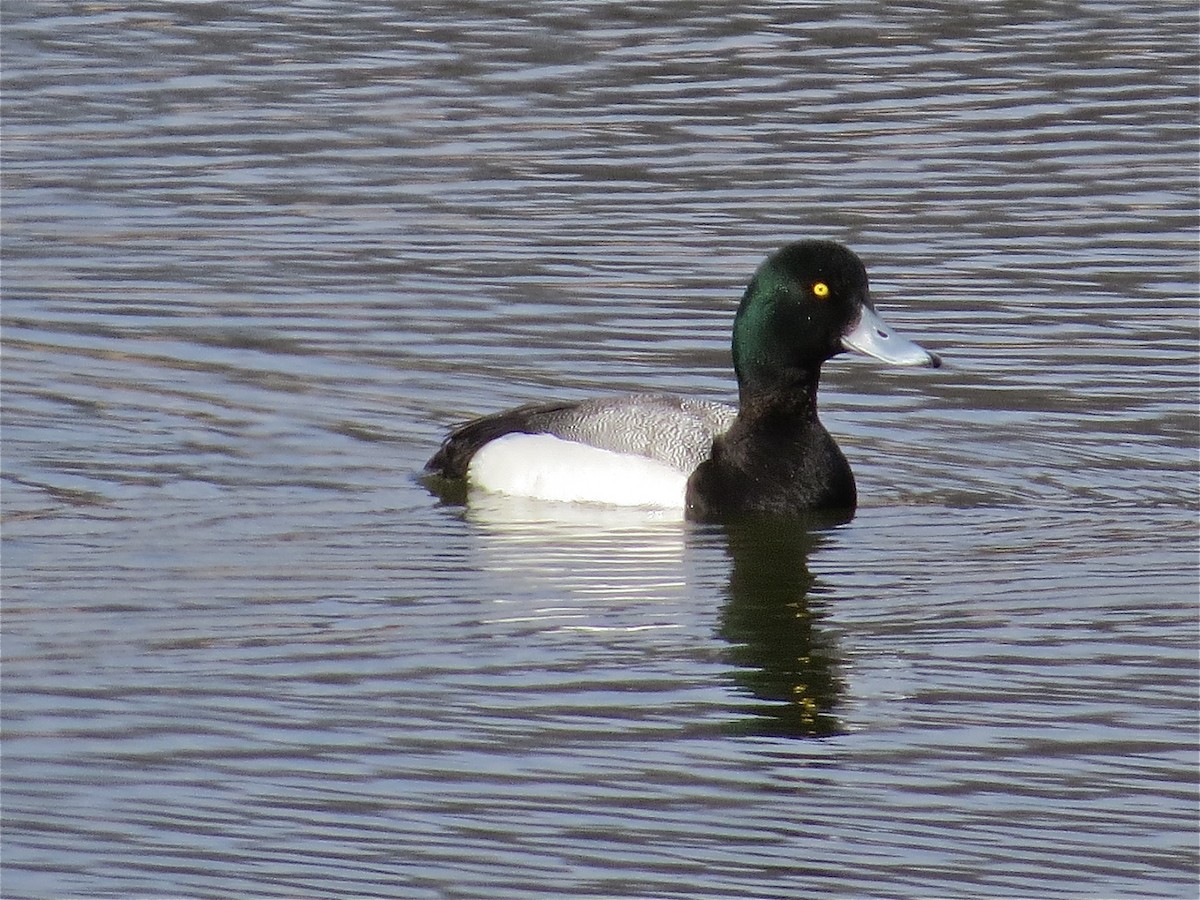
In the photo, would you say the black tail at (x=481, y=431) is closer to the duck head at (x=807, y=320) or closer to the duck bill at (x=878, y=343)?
the duck head at (x=807, y=320)

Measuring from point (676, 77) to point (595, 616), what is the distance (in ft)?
30.5

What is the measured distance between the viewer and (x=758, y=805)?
273 inches

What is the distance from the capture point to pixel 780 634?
8.80 metres

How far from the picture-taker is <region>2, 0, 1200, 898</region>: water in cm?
682

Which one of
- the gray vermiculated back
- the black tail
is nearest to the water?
the black tail

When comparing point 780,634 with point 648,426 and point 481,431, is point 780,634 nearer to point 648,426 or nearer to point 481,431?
point 648,426

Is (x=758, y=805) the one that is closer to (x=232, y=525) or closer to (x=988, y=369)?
(x=232, y=525)

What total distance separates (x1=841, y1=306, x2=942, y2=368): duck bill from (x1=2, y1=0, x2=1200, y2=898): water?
56cm

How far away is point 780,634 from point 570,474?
2.05 meters

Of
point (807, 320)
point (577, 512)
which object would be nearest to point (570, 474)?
point (577, 512)

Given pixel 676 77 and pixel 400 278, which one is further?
pixel 676 77

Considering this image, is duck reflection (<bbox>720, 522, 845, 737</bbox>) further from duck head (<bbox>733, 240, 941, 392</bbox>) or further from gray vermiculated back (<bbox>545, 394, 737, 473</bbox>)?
duck head (<bbox>733, 240, 941, 392</bbox>)

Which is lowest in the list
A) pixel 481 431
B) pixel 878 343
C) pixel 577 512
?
pixel 577 512

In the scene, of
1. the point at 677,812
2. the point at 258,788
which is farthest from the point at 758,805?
the point at 258,788
